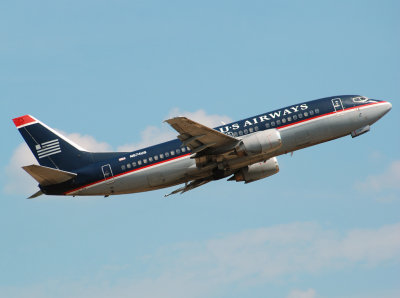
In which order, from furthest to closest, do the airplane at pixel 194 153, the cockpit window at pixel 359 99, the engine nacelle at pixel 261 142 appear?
1. the cockpit window at pixel 359 99
2. the airplane at pixel 194 153
3. the engine nacelle at pixel 261 142

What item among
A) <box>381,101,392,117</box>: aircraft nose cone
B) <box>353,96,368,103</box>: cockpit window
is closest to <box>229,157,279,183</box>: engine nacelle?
<box>353,96,368,103</box>: cockpit window

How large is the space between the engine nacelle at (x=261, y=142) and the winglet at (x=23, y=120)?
20.1 m

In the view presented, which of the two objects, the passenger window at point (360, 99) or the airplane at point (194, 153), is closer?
the airplane at point (194, 153)

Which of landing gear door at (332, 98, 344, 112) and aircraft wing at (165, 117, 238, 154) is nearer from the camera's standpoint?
aircraft wing at (165, 117, 238, 154)

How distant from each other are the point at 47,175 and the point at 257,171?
1945 cm

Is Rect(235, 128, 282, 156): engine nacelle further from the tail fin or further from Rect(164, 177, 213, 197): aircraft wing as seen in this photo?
the tail fin

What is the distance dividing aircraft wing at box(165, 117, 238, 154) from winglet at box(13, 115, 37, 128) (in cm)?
1548

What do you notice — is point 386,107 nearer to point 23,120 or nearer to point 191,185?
point 191,185

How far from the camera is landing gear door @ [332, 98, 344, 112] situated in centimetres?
5991

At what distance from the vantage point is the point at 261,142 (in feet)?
184

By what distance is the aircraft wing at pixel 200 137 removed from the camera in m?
54.1

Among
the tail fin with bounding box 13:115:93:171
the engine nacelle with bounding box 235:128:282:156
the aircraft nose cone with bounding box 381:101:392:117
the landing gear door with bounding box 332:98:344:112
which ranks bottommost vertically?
the engine nacelle with bounding box 235:128:282:156

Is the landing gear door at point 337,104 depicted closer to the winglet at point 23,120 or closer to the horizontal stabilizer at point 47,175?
the horizontal stabilizer at point 47,175

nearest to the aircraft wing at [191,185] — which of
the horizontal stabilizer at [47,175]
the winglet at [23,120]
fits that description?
the horizontal stabilizer at [47,175]
